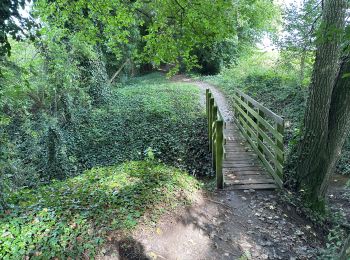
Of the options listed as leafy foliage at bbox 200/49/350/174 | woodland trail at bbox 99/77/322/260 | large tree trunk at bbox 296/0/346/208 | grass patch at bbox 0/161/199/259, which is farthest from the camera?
leafy foliage at bbox 200/49/350/174

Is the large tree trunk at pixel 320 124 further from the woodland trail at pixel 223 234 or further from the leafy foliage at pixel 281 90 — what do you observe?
the woodland trail at pixel 223 234

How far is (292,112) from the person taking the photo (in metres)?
9.88

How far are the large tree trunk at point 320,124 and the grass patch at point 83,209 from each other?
2160 mm

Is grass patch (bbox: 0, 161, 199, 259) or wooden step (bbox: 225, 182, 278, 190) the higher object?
grass patch (bbox: 0, 161, 199, 259)

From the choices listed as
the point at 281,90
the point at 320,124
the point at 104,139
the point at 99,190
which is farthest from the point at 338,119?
the point at 281,90

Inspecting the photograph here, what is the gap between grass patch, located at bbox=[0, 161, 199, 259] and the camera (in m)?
2.89

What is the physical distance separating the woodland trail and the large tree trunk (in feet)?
2.51

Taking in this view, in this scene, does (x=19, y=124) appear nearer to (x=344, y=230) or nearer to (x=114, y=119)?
(x=114, y=119)

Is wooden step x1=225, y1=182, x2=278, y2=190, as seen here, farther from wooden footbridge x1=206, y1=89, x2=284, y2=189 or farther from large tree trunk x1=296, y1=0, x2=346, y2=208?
large tree trunk x1=296, y1=0, x2=346, y2=208

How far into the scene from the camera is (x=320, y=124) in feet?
15.8

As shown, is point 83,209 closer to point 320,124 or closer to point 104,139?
point 320,124

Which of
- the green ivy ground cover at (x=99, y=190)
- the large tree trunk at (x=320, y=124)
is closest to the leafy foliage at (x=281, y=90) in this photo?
the large tree trunk at (x=320, y=124)

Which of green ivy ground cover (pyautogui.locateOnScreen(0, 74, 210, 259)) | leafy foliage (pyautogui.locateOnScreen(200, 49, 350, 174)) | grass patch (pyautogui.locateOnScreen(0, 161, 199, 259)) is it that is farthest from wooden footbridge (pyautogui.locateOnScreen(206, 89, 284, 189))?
grass patch (pyautogui.locateOnScreen(0, 161, 199, 259))

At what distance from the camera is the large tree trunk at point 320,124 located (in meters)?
A: 4.66
